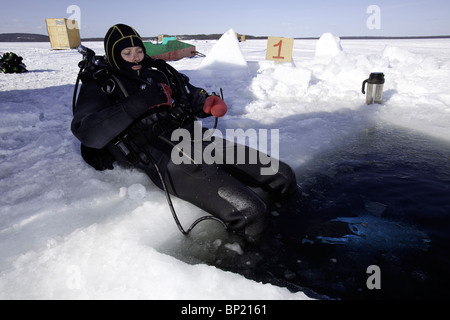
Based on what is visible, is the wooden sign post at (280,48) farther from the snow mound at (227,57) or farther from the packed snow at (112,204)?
the packed snow at (112,204)

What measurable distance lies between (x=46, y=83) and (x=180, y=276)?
8.44 metres

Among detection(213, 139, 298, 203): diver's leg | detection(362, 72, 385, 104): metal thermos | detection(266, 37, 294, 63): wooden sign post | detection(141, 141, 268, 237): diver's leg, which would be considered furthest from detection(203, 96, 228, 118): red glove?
detection(266, 37, 294, 63): wooden sign post

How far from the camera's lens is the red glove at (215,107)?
2.63 m

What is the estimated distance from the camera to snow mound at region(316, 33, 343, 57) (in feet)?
39.5

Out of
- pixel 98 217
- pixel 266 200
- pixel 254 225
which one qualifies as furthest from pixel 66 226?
Answer: pixel 266 200

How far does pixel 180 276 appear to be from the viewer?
1.71m

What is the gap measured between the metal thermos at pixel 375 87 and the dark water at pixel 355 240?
10.00 ft

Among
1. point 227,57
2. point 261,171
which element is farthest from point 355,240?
point 227,57

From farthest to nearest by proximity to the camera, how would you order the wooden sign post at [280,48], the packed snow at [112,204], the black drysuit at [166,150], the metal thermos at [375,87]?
the wooden sign post at [280,48]
the metal thermos at [375,87]
the black drysuit at [166,150]
the packed snow at [112,204]

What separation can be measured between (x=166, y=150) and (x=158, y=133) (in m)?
0.20

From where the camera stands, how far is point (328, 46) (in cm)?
1213

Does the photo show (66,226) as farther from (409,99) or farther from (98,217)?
(409,99)

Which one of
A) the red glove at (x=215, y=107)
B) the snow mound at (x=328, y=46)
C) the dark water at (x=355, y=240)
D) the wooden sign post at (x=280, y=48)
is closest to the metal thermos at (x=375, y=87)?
Answer: the wooden sign post at (x=280, y=48)

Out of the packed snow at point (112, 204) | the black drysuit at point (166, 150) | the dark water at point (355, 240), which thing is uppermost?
the black drysuit at point (166, 150)
